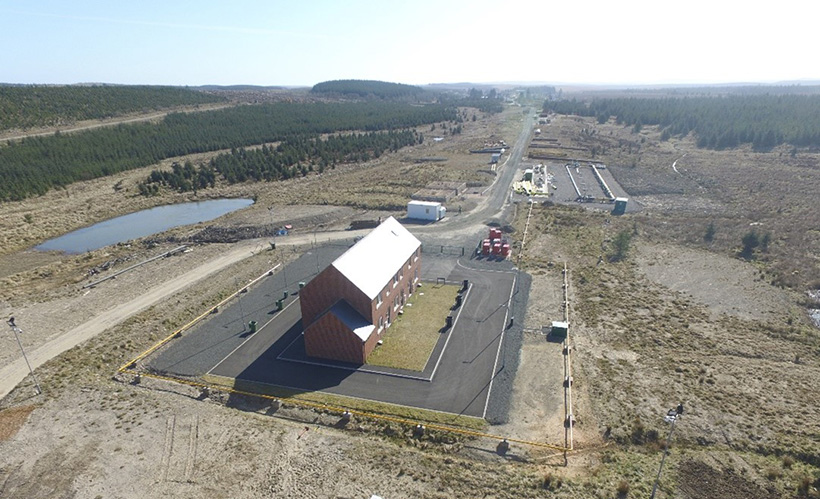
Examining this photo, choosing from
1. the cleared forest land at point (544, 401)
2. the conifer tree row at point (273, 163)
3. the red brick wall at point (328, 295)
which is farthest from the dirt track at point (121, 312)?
the conifer tree row at point (273, 163)

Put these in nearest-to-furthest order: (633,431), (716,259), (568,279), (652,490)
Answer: (652,490)
(633,431)
(568,279)
(716,259)

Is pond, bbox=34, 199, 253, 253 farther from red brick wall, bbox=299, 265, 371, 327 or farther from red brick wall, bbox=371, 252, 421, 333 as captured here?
red brick wall, bbox=371, 252, 421, 333

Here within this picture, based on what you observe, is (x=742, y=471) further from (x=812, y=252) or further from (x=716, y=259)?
(x=812, y=252)

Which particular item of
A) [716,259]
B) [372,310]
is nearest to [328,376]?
[372,310]

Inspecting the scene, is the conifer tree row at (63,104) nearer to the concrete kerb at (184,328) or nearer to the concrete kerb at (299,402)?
the concrete kerb at (184,328)

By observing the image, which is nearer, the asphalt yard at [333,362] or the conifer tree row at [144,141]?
the asphalt yard at [333,362]

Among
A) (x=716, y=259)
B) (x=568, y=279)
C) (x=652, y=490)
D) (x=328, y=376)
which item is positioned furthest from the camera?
(x=716, y=259)

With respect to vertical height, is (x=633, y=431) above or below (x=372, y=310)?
below
